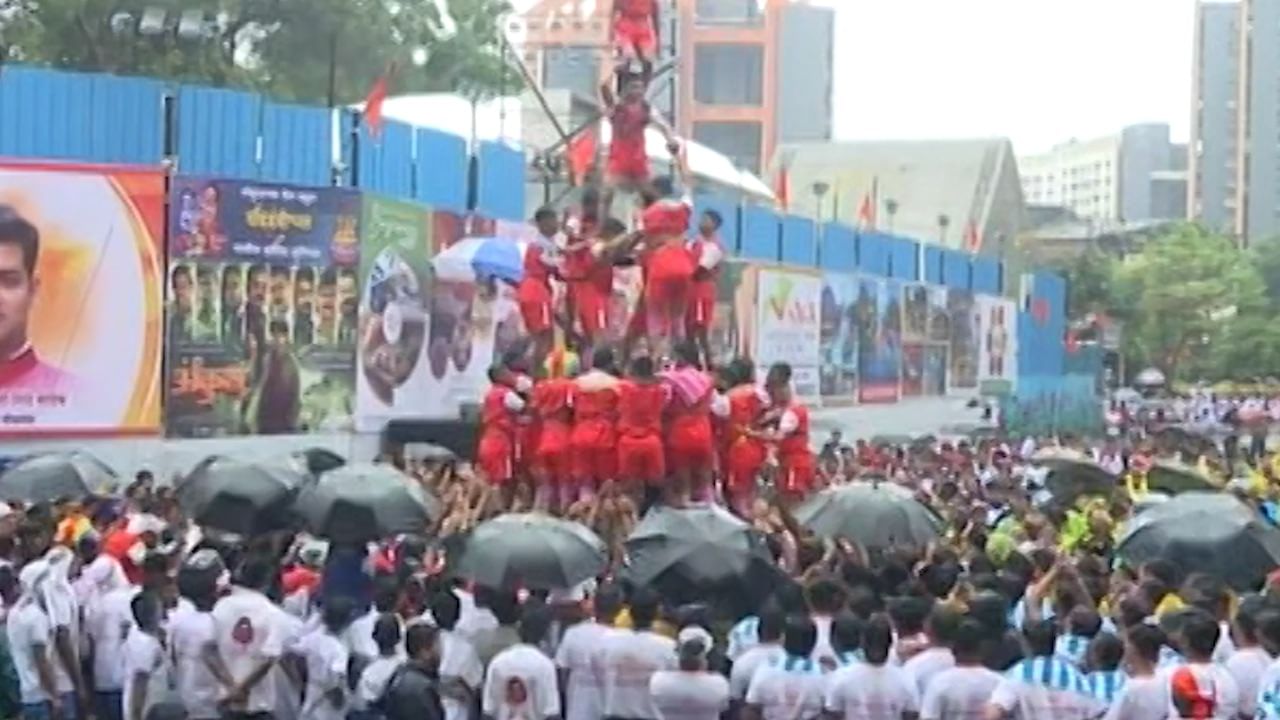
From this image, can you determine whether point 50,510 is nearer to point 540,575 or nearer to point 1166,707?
point 540,575

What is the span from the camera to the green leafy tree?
38.6 m

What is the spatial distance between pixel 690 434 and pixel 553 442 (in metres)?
0.98

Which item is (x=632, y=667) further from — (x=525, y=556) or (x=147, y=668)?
(x=147, y=668)

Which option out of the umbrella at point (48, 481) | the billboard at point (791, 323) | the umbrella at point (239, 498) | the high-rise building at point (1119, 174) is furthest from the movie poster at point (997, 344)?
the high-rise building at point (1119, 174)

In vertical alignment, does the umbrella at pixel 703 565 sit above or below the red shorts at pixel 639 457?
below

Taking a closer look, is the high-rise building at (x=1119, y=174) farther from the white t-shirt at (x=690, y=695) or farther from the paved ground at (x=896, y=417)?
the white t-shirt at (x=690, y=695)

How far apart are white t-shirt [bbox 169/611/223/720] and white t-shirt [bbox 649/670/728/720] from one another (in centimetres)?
189

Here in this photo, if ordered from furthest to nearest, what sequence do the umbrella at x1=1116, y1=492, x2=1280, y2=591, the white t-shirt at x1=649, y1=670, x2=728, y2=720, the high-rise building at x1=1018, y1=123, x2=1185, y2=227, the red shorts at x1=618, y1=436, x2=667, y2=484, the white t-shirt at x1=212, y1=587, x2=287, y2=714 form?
the high-rise building at x1=1018, y1=123, x2=1185, y2=227 < the red shorts at x1=618, y1=436, x2=667, y2=484 < the umbrella at x1=1116, y1=492, x2=1280, y2=591 < the white t-shirt at x1=212, y1=587, x2=287, y2=714 < the white t-shirt at x1=649, y1=670, x2=728, y2=720

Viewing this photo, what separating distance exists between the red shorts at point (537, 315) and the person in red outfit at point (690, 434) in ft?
6.35

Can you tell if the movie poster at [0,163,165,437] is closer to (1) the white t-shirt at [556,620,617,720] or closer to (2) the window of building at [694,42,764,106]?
(1) the white t-shirt at [556,620,617,720]

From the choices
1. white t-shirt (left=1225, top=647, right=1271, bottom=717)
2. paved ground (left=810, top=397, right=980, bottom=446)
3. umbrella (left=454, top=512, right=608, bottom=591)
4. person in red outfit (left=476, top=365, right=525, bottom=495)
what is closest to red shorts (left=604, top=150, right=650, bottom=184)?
person in red outfit (left=476, top=365, right=525, bottom=495)

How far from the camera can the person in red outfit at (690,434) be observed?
16047mm

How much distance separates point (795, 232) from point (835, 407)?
3.05 m

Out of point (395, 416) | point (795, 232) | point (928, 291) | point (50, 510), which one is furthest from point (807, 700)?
point (928, 291)
